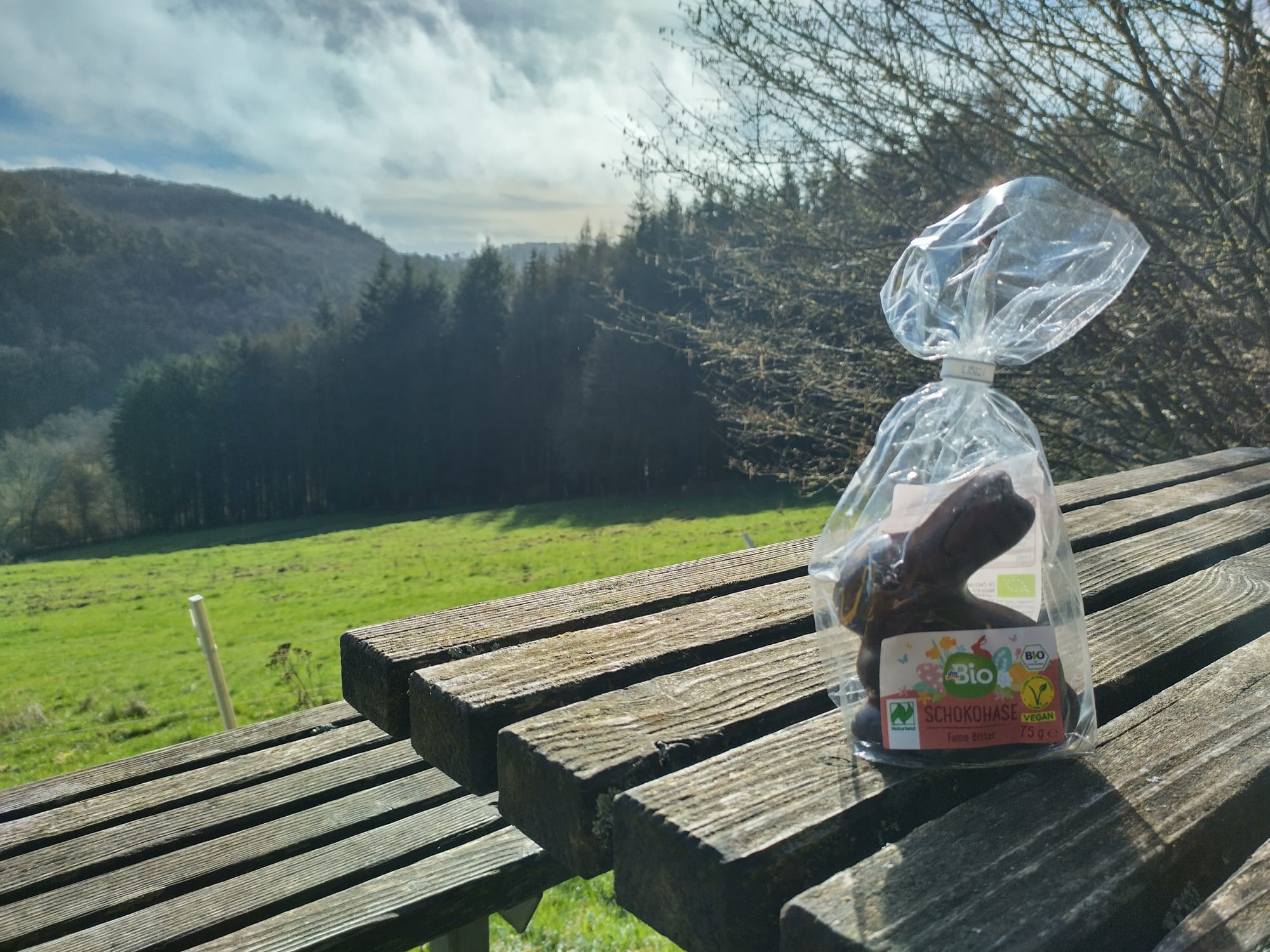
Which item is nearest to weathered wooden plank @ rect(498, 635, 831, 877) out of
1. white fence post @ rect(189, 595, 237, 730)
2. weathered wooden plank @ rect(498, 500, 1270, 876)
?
weathered wooden plank @ rect(498, 500, 1270, 876)

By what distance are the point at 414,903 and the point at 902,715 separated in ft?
4.00

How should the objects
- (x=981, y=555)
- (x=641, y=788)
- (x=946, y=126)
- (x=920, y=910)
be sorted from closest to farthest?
(x=920, y=910)
(x=641, y=788)
(x=981, y=555)
(x=946, y=126)

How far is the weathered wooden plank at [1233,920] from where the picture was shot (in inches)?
29.8

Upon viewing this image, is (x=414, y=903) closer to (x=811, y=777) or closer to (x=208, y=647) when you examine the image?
(x=811, y=777)

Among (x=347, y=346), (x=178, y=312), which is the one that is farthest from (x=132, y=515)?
(x=178, y=312)

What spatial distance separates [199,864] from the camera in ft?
6.51

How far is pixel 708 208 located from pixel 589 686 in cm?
546

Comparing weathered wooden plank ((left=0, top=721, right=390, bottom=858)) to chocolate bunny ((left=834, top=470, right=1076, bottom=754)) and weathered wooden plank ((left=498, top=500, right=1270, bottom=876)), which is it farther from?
chocolate bunny ((left=834, top=470, right=1076, bottom=754))

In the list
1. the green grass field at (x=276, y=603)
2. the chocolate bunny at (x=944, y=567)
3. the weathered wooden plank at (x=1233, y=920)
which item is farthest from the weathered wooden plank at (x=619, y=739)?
the green grass field at (x=276, y=603)

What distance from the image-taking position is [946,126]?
485cm

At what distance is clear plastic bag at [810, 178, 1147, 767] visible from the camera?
1.09m

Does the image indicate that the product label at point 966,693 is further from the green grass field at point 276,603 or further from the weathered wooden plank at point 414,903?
the green grass field at point 276,603

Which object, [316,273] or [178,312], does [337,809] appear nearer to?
[178,312]

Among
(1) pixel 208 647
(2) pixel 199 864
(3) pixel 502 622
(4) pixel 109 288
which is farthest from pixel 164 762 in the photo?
(4) pixel 109 288
